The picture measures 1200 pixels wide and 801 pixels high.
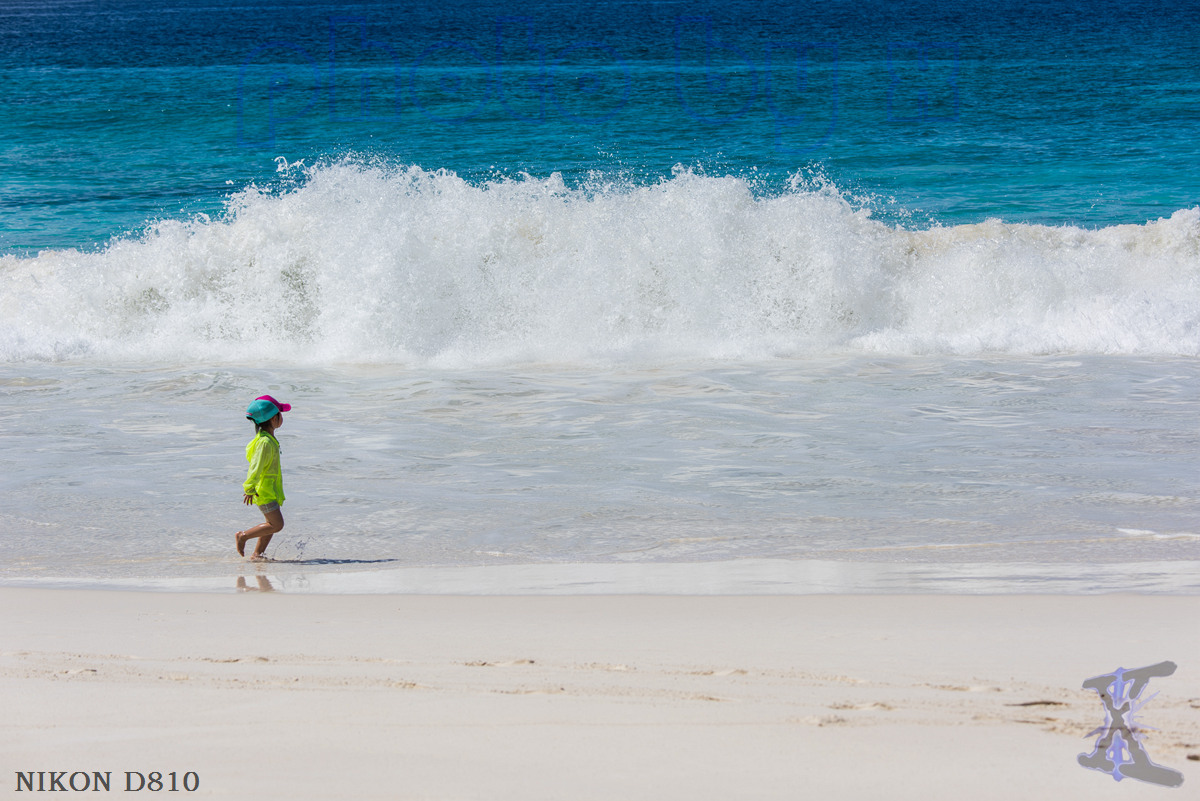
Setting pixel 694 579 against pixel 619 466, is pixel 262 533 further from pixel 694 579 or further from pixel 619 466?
pixel 619 466

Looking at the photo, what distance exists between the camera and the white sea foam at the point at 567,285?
1062 cm

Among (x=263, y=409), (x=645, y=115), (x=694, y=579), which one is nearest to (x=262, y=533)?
(x=263, y=409)

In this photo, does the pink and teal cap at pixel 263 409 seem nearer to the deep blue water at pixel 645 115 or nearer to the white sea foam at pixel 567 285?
the white sea foam at pixel 567 285

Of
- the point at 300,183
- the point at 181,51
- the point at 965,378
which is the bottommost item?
the point at 965,378

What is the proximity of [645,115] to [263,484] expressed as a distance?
2136cm

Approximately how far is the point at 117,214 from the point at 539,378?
11971 mm

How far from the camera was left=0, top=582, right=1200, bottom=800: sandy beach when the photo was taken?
8.46ft

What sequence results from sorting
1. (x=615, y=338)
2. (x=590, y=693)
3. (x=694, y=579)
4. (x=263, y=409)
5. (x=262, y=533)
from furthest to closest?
(x=615, y=338)
(x=263, y=409)
(x=262, y=533)
(x=694, y=579)
(x=590, y=693)

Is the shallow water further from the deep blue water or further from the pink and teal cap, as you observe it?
the deep blue water

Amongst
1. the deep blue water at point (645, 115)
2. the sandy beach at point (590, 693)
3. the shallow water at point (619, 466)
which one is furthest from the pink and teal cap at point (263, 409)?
the deep blue water at point (645, 115)

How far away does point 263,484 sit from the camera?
16.5 feet

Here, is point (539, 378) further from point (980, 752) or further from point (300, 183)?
point (300, 183)

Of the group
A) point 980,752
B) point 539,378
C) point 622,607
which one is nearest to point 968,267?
point 539,378

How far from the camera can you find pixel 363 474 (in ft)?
20.9
